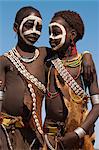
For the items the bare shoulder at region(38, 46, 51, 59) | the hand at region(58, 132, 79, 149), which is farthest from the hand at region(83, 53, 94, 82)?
the hand at region(58, 132, 79, 149)

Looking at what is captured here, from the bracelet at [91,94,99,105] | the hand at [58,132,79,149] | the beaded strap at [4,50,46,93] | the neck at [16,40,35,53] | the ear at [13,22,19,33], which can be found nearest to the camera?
the hand at [58,132,79,149]

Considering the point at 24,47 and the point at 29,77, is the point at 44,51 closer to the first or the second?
the point at 24,47

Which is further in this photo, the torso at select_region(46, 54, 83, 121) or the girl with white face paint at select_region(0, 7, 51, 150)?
the girl with white face paint at select_region(0, 7, 51, 150)

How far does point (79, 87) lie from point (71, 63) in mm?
314

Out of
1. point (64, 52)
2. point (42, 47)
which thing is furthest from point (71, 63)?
point (42, 47)

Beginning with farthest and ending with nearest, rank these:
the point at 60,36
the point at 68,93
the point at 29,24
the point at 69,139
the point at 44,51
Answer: the point at 44,51, the point at 29,24, the point at 60,36, the point at 68,93, the point at 69,139

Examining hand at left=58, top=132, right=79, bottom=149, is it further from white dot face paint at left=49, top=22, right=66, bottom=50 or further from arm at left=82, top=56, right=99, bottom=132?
white dot face paint at left=49, top=22, right=66, bottom=50

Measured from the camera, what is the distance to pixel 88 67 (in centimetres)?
580

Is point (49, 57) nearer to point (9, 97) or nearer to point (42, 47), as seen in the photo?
point (42, 47)

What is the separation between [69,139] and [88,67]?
2.95 feet

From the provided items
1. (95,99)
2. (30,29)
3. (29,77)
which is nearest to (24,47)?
(30,29)

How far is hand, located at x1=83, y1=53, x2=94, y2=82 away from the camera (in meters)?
5.81

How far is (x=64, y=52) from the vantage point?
19.8 feet

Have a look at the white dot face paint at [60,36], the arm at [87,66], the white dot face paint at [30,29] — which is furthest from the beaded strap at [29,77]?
the arm at [87,66]
